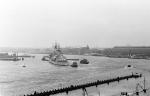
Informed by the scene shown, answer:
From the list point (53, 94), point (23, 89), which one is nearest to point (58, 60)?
point (23, 89)

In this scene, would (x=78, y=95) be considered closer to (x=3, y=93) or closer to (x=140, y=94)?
(x=140, y=94)

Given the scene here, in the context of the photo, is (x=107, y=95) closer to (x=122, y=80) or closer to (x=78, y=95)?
(x=78, y=95)

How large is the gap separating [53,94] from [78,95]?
9.46 feet

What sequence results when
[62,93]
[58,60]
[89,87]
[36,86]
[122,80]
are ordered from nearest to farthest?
[62,93], [89,87], [36,86], [122,80], [58,60]

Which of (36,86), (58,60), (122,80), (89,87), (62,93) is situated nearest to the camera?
(62,93)

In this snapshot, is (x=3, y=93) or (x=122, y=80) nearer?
(x=3, y=93)

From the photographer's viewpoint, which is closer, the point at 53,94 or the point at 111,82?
the point at 53,94

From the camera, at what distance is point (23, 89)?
117 feet

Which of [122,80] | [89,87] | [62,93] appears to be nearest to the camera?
[62,93]

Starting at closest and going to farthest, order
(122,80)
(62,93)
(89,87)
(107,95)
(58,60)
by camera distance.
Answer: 1. (107,95)
2. (62,93)
3. (89,87)
4. (122,80)
5. (58,60)

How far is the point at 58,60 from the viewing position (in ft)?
281

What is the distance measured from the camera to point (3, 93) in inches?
1277

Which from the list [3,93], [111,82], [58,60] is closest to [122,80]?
[111,82]

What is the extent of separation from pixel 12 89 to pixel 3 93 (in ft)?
10.5
